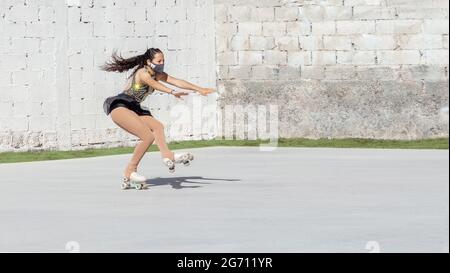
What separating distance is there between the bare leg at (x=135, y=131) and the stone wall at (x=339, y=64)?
27.5 ft

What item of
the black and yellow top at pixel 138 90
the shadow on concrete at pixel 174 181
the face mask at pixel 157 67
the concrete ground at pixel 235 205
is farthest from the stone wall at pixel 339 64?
the black and yellow top at pixel 138 90

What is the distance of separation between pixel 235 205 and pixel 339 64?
1021cm

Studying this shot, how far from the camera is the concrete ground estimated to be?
10.3m

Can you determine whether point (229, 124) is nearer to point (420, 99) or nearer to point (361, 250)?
point (420, 99)

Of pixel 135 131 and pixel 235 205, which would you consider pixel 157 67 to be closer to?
pixel 135 131

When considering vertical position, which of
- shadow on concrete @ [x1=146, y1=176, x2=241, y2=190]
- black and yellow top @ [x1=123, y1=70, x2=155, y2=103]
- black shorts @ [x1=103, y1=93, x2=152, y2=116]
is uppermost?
black and yellow top @ [x1=123, y1=70, x2=155, y2=103]

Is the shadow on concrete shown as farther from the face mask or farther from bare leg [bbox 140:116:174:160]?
the face mask

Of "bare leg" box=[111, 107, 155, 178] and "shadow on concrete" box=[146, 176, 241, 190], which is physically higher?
"bare leg" box=[111, 107, 155, 178]

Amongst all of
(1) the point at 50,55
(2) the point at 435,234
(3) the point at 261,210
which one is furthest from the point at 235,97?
(2) the point at 435,234

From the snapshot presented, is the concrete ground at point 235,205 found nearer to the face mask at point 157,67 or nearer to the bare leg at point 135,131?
the bare leg at point 135,131

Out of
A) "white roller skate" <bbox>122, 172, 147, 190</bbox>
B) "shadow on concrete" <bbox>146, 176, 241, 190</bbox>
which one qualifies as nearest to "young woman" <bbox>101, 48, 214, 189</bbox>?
"white roller skate" <bbox>122, 172, 147, 190</bbox>

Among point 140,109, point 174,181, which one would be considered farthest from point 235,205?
point 174,181

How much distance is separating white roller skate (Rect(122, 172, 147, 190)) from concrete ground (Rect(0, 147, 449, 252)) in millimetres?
109

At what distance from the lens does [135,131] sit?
584 inches
